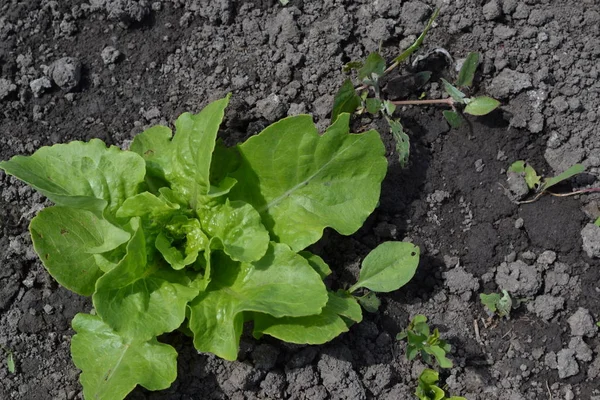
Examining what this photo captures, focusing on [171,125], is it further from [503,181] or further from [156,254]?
[503,181]

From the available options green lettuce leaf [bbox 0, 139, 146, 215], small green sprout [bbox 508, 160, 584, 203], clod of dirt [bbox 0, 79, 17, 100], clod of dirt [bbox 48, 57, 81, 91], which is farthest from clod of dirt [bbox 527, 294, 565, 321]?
clod of dirt [bbox 0, 79, 17, 100]

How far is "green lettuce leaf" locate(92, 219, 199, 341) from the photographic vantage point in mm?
2658

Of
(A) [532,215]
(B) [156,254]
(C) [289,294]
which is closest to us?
(C) [289,294]

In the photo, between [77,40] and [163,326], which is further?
[77,40]

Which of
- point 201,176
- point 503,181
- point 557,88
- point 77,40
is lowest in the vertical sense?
point 503,181

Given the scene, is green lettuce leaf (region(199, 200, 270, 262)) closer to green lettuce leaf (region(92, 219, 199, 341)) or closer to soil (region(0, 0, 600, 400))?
green lettuce leaf (region(92, 219, 199, 341))

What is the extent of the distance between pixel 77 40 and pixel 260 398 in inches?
76.5

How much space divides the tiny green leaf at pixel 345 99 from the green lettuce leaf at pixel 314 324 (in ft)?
2.88

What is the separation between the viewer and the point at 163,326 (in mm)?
2760

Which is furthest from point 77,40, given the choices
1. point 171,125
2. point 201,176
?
point 201,176

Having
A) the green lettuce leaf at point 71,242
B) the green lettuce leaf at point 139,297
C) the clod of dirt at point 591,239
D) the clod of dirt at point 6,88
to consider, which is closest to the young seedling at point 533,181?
the clod of dirt at point 591,239

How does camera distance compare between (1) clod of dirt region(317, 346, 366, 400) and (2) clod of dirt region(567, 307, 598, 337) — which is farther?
(2) clod of dirt region(567, 307, 598, 337)

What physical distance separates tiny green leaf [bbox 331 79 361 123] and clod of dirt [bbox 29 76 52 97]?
54.1 inches

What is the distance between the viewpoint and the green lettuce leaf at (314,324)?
2768mm
